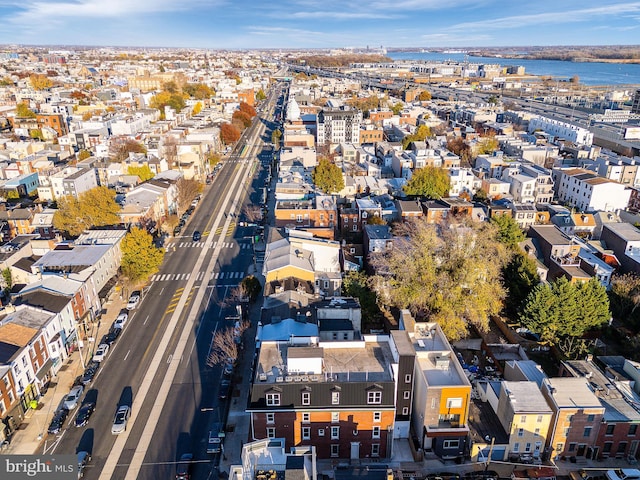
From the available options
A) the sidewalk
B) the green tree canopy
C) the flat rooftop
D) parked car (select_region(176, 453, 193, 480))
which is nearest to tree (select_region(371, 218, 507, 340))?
the green tree canopy

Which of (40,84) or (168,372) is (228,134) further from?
(40,84)

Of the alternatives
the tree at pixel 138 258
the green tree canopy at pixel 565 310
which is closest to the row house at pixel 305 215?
the tree at pixel 138 258

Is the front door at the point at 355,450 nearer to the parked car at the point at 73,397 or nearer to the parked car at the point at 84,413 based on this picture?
the parked car at the point at 84,413

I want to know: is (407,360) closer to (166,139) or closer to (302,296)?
(302,296)

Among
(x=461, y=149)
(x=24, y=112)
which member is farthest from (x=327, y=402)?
(x=24, y=112)

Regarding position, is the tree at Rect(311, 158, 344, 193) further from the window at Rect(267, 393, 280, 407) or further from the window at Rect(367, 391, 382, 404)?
the window at Rect(267, 393, 280, 407)
